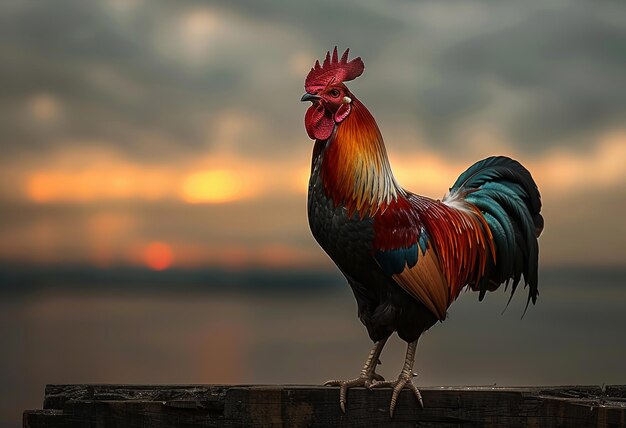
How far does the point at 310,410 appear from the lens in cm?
344

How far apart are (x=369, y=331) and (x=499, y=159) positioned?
1.34 metres

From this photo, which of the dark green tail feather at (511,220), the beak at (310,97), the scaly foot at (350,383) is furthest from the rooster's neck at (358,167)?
the scaly foot at (350,383)

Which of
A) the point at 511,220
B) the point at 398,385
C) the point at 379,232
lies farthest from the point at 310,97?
the point at 398,385

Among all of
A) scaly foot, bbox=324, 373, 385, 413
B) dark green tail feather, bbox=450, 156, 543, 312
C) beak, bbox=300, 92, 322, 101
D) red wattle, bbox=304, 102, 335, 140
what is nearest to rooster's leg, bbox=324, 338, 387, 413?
scaly foot, bbox=324, 373, 385, 413

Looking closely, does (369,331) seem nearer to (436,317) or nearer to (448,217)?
(436,317)

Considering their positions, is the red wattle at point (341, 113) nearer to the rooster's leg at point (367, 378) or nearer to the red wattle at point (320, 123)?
the red wattle at point (320, 123)

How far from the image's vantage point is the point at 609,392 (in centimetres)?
407

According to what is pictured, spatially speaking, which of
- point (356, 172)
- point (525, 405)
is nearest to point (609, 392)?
point (525, 405)

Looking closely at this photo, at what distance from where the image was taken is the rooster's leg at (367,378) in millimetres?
3494

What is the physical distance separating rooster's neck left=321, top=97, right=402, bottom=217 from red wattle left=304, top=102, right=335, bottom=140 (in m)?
0.04

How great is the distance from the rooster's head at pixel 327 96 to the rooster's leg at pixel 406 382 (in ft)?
3.86

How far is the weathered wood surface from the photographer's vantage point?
3363 mm

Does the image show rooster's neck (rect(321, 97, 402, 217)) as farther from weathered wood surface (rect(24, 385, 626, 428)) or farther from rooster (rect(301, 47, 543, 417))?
weathered wood surface (rect(24, 385, 626, 428))

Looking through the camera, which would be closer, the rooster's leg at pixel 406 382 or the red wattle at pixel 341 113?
the rooster's leg at pixel 406 382
